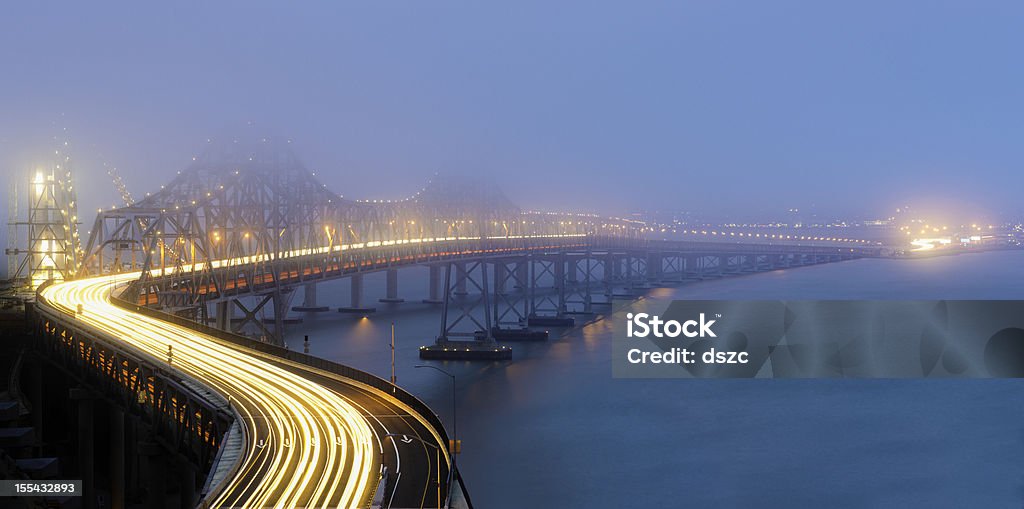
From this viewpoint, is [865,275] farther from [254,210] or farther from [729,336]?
[254,210]

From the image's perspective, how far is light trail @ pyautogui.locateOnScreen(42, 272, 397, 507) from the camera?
719 inches

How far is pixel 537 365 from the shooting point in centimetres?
6775

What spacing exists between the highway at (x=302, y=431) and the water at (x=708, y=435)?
987cm

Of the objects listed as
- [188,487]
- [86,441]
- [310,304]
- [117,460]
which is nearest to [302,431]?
[188,487]

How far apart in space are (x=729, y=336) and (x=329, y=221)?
52.2 meters

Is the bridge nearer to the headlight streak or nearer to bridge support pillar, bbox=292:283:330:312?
the headlight streak

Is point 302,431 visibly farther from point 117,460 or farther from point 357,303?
point 357,303

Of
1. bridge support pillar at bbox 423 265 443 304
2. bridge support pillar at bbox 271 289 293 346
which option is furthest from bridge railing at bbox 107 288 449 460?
bridge support pillar at bbox 423 265 443 304

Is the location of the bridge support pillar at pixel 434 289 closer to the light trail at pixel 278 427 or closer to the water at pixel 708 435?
the water at pixel 708 435

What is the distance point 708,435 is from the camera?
48969 mm

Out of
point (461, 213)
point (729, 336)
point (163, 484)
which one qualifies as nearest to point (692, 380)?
point (729, 336)

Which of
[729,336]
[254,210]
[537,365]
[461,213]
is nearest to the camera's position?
[537,365]

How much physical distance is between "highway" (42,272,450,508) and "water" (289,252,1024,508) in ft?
32.4

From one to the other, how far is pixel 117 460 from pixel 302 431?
47.2 feet
